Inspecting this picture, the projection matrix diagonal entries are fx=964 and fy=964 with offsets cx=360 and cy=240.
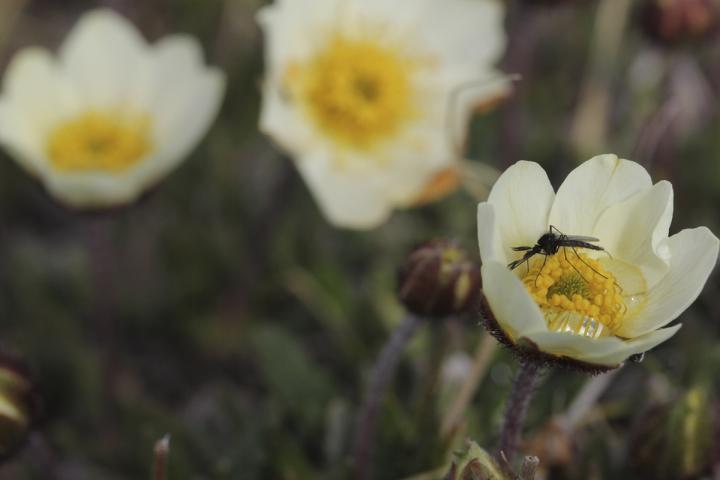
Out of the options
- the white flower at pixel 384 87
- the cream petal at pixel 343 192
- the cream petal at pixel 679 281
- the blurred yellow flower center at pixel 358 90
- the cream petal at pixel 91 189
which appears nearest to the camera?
the cream petal at pixel 679 281

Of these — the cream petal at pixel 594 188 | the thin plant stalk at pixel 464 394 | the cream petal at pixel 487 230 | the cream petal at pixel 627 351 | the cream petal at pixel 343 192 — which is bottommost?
the thin plant stalk at pixel 464 394

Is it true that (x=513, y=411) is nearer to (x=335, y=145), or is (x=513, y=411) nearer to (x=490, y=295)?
(x=490, y=295)

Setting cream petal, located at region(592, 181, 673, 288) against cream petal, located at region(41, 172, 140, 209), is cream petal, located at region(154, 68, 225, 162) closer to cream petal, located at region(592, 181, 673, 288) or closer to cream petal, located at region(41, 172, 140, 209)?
cream petal, located at region(41, 172, 140, 209)

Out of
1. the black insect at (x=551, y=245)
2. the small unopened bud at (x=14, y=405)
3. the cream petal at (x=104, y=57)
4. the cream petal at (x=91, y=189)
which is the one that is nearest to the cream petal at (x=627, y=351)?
the black insect at (x=551, y=245)

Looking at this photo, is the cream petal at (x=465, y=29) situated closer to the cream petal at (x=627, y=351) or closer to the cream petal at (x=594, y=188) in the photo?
the cream petal at (x=594, y=188)

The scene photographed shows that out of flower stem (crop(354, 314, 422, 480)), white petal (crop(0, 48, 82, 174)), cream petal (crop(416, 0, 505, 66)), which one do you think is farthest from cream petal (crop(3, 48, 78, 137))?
flower stem (crop(354, 314, 422, 480))

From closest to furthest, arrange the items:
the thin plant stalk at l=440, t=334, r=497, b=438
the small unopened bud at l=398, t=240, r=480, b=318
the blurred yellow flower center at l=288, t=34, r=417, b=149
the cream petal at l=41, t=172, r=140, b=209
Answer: the small unopened bud at l=398, t=240, r=480, b=318, the thin plant stalk at l=440, t=334, r=497, b=438, the cream petal at l=41, t=172, r=140, b=209, the blurred yellow flower center at l=288, t=34, r=417, b=149
